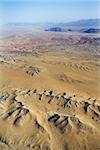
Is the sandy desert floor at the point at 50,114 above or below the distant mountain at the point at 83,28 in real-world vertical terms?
above

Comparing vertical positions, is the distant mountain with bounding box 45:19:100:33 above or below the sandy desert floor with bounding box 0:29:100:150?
below

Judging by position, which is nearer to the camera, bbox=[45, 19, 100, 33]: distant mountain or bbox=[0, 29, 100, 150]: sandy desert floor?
bbox=[0, 29, 100, 150]: sandy desert floor

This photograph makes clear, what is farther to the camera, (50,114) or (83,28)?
(83,28)

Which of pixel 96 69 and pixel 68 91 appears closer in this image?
pixel 68 91

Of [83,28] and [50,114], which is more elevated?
[50,114]

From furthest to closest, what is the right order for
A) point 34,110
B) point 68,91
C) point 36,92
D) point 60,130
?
point 68,91, point 36,92, point 34,110, point 60,130

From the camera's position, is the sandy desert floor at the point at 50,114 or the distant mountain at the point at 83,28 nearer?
the sandy desert floor at the point at 50,114

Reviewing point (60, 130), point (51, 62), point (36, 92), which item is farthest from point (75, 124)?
point (51, 62)

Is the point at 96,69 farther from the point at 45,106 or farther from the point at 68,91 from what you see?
the point at 45,106

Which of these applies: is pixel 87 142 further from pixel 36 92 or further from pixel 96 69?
pixel 96 69

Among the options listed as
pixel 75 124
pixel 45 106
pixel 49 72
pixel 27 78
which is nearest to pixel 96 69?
pixel 49 72

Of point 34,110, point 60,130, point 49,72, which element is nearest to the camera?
point 60,130
